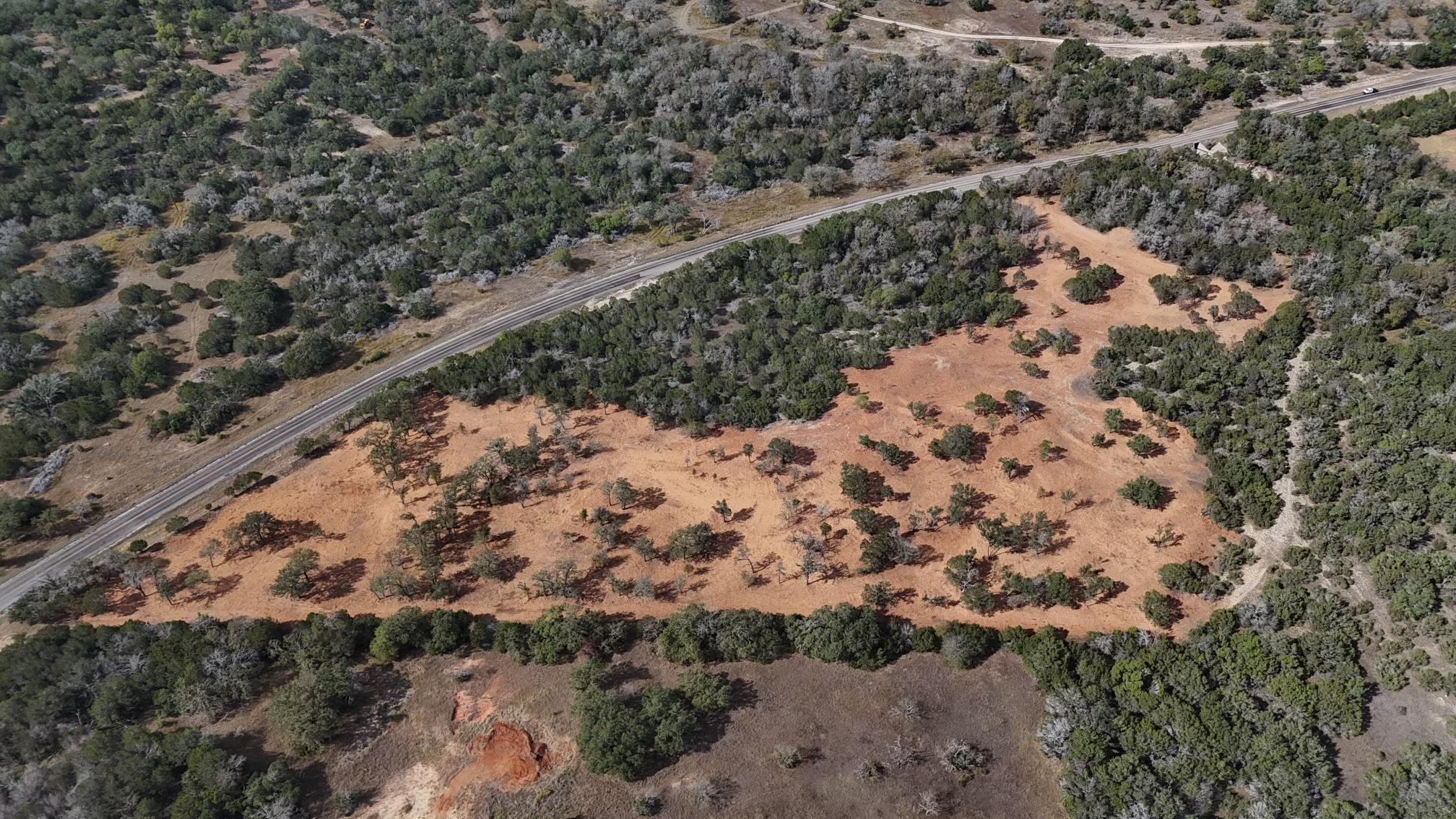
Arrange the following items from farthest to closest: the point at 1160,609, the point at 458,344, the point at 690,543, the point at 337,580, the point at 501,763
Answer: the point at 458,344 < the point at 337,580 < the point at 690,543 < the point at 1160,609 < the point at 501,763

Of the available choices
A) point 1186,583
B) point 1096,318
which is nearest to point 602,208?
point 1096,318

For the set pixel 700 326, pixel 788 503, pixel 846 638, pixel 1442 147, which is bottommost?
pixel 846 638

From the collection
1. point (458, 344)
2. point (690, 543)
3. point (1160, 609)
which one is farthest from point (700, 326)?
point (1160, 609)

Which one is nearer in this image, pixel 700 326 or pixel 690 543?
pixel 690 543

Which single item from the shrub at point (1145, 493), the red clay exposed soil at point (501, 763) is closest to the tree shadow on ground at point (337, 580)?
the red clay exposed soil at point (501, 763)

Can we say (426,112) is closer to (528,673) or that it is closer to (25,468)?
(25,468)

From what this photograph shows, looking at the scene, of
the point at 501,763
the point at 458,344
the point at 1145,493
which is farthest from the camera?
the point at 458,344

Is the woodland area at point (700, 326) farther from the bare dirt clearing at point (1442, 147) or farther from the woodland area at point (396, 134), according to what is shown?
the bare dirt clearing at point (1442, 147)

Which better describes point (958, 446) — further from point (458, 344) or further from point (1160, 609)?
point (458, 344)

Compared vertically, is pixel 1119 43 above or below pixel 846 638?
above
